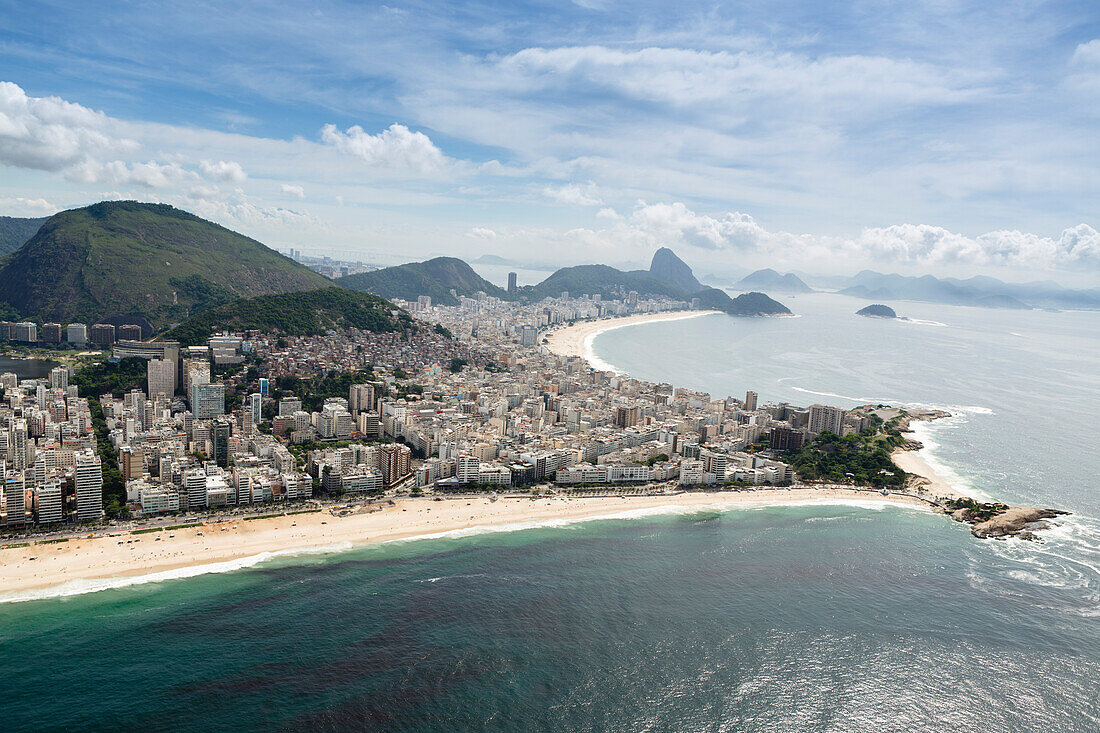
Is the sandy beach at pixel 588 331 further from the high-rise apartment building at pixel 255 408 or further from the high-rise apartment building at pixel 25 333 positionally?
the high-rise apartment building at pixel 25 333

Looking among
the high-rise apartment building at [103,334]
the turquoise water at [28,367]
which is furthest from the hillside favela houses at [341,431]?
Answer: the high-rise apartment building at [103,334]

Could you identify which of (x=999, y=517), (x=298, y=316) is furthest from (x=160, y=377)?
(x=999, y=517)

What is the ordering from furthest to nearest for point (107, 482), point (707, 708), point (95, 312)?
1. point (95, 312)
2. point (107, 482)
3. point (707, 708)

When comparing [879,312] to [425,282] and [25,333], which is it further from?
[25,333]

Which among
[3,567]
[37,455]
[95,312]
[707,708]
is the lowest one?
[707,708]

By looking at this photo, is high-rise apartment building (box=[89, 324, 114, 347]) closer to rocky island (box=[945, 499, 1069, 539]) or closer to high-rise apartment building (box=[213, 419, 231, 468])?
high-rise apartment building (box=[213, 419, 231, 468])

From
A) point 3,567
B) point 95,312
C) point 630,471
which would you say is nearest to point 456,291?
point 95,312

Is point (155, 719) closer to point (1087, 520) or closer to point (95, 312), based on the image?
point (1087, 520)
